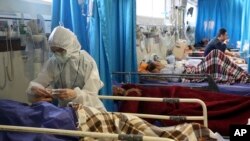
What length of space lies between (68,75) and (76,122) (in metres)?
0.82

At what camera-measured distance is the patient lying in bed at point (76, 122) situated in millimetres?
1768

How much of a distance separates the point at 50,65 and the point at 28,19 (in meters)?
0.45

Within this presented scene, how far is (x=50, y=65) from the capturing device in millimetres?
2695

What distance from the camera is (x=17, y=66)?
2.65m

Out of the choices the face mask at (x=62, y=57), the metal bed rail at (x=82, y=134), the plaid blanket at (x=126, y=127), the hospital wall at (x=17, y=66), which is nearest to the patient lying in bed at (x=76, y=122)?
the plaid blanket at (x=126, y=127)

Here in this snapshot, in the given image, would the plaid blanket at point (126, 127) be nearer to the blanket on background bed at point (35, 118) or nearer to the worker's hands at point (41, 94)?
the blanket on background bed at point (35, 118)

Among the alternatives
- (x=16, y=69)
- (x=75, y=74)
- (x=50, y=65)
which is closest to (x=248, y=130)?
(x=75, y=74)

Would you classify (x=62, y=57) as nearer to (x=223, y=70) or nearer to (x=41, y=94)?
(x=41, y=94)

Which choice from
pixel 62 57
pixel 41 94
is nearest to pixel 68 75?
pixel 62 57

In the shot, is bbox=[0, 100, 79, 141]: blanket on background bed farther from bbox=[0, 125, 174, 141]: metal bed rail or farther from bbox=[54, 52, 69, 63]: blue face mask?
bbox=[54, 52, 69, 63]: blue face mask

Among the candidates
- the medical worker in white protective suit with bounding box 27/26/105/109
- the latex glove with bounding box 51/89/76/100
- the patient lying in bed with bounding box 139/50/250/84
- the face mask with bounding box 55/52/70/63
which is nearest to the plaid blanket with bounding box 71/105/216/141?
the latex glove with bounding box 51/89/76/100

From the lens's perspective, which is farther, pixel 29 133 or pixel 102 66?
pixel 102 66

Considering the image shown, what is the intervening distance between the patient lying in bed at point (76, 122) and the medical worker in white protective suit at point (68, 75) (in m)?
0.39

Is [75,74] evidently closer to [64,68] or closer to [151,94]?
[64,68]
